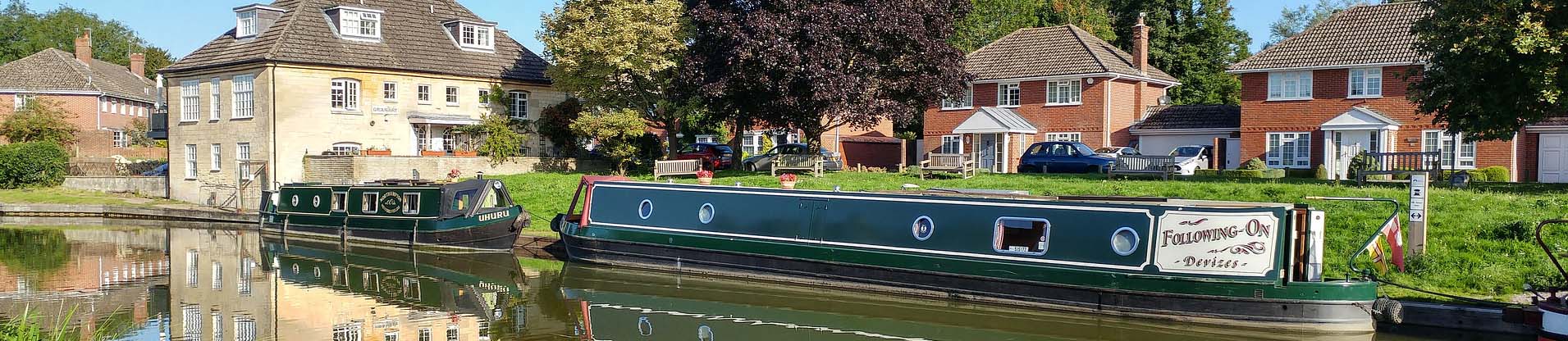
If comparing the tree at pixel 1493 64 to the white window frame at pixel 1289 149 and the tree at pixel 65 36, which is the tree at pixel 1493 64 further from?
the tree at pixel 65 36

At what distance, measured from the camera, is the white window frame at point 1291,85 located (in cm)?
3325

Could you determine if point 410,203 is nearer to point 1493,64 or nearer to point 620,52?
point 620,52

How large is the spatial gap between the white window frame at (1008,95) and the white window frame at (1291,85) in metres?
8.27

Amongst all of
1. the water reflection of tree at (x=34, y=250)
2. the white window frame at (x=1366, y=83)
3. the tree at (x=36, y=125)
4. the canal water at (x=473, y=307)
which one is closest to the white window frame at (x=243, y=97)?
the water reflection of tree at (x=34, y=250)

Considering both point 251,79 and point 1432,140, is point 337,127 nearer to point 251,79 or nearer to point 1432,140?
point 251,79

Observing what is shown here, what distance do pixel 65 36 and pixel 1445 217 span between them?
287ft

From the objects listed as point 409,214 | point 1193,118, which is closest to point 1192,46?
point 1193,118

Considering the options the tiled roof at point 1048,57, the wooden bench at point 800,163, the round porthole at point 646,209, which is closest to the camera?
the round porthole at point 646,209

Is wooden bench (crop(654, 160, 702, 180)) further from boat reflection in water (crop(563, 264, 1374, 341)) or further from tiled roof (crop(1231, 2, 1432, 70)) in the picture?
tiled roof (crop(1231, 2, 1432, 70))

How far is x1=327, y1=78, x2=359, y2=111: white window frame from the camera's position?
116ft

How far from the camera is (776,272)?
18.4m

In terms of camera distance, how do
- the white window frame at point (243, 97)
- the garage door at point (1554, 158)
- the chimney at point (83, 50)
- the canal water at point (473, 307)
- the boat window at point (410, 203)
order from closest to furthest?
the canal water at point (473, 307) → the boat window at point (410, 203) → the garage door at point (1554, 158) → the white window frame at point (243, 97) → the chimney at point (83, 50)

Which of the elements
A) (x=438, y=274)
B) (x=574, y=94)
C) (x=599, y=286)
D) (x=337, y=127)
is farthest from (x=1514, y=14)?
(x=337, y=127)

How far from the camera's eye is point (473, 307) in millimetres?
17047
